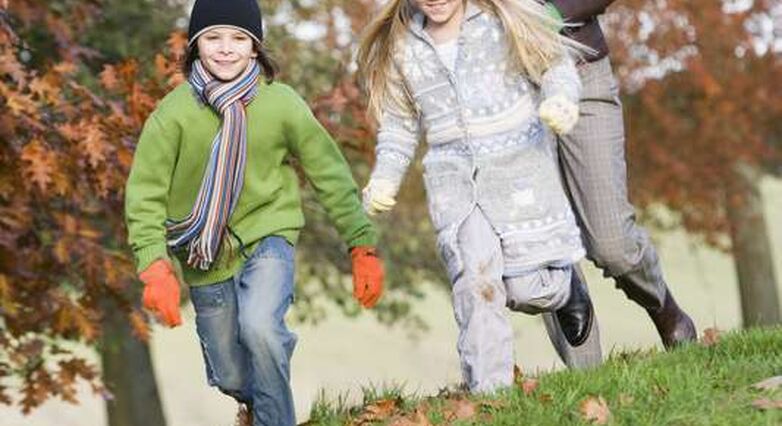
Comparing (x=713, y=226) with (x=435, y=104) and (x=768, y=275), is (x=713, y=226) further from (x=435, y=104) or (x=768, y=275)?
(x=435, y=104)

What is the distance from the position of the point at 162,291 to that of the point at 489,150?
1.30 meters

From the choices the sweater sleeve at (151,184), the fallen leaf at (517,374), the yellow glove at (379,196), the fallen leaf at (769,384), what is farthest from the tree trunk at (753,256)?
the sweater sleeve at (151,184)

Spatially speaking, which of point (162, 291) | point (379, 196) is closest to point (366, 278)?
point (379, 196)

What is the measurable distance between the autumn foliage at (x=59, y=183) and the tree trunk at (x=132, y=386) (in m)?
4.41

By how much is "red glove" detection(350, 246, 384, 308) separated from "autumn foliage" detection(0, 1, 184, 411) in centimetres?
270

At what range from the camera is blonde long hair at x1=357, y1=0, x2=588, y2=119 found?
223 inches

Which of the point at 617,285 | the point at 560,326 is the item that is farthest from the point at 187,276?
the point at 617,285

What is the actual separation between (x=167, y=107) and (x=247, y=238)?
1.82ft

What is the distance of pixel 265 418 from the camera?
5.46 metres

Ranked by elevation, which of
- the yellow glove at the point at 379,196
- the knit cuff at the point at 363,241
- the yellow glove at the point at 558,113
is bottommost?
the knit cuff at the point at 363,241

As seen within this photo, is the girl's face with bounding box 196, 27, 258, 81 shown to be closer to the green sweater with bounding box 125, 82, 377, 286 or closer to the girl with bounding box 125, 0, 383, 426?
the girl with bounding box 125, 0, 383, 426

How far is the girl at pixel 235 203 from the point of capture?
5371mm

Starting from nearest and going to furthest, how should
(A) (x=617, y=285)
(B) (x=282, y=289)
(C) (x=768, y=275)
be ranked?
1. (B) (x=282, y=289)
2. (A) (x=617, y=285)
3. (C) (x=768, y=275)

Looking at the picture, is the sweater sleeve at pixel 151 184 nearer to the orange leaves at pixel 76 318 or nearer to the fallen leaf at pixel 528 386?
the fallen leaf at pixel 528 386
